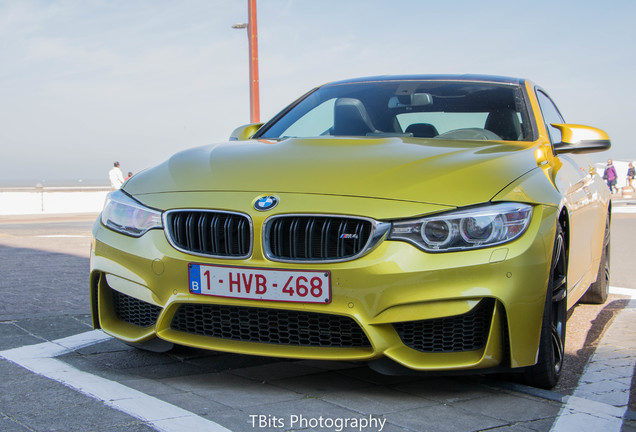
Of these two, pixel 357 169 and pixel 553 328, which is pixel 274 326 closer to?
pixel 357 169

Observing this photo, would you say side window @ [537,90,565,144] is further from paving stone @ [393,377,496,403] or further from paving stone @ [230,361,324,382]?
paving stone @ [230,361,324,382]

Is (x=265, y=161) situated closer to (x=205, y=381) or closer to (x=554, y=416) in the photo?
(x=205, y=381)

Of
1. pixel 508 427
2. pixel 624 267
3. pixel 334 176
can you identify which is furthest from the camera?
pixel 624 267

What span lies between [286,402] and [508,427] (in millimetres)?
821

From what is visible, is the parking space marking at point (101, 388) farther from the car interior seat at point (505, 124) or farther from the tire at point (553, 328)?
the car interior seat at point (505, 124)

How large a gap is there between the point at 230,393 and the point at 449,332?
35.1 inches

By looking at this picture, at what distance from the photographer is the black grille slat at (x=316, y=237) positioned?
305 cm

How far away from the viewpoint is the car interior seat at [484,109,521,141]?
432cm

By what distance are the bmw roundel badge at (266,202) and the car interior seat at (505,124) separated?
164 centimetres

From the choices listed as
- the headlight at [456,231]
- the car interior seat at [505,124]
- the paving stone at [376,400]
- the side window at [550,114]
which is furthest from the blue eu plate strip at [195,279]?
the side window at [550,114]

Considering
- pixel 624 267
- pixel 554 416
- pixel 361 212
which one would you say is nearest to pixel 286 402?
pixel 361 212

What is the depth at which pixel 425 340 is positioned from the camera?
122 inches

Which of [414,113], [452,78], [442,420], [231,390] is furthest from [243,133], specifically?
[442,420]

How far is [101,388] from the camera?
3131 millimetres
